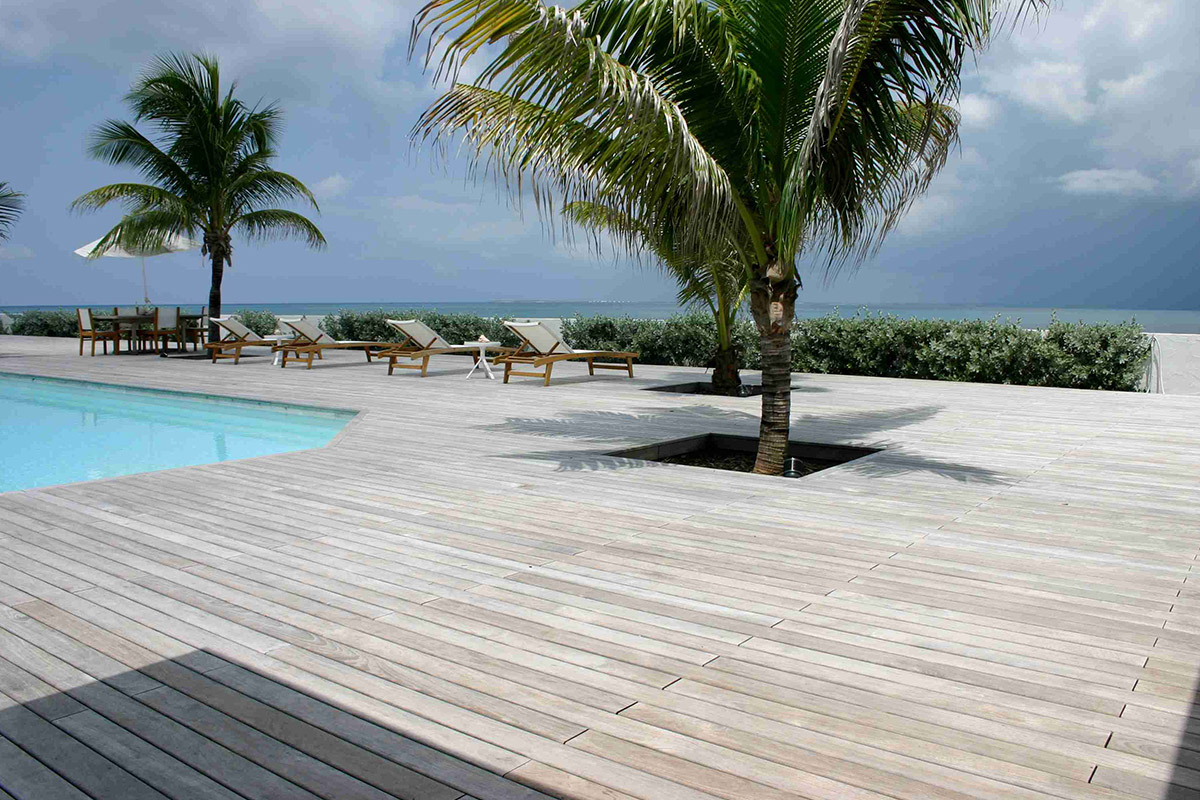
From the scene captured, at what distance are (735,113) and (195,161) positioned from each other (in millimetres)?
13385

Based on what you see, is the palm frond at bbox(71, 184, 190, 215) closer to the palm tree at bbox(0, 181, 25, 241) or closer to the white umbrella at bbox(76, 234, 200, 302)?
the white umbrella at bbox(76, 234, 200, 302)

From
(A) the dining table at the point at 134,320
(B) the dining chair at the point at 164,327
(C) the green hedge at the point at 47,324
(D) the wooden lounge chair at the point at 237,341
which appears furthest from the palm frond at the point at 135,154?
(C) the green hedge at the point at 47,324

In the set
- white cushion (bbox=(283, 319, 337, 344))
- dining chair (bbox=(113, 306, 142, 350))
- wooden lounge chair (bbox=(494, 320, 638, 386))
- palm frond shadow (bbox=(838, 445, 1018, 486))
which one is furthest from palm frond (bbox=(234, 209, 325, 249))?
palm frond shadow (bbox=(838, 445, 1018, 486))

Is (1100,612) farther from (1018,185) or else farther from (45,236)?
(1018,185)

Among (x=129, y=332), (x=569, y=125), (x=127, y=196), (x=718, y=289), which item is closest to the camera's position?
(x=569, y=125)

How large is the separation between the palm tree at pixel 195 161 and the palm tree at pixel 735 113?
1185 cm

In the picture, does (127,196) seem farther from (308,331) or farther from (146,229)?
(308,331)

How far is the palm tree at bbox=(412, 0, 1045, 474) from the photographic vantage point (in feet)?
15.3

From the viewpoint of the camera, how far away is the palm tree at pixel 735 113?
15.3ft

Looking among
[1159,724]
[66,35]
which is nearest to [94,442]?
[1159,724]

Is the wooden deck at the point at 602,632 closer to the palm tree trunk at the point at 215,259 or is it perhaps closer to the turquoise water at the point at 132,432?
the turquoise water at the point at 132,432

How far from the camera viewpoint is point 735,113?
5.43 meters

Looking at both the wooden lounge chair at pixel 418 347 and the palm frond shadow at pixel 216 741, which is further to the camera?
the wooden lounge chair at pixel 418 347

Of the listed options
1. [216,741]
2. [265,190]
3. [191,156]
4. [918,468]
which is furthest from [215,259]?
[216,741]
